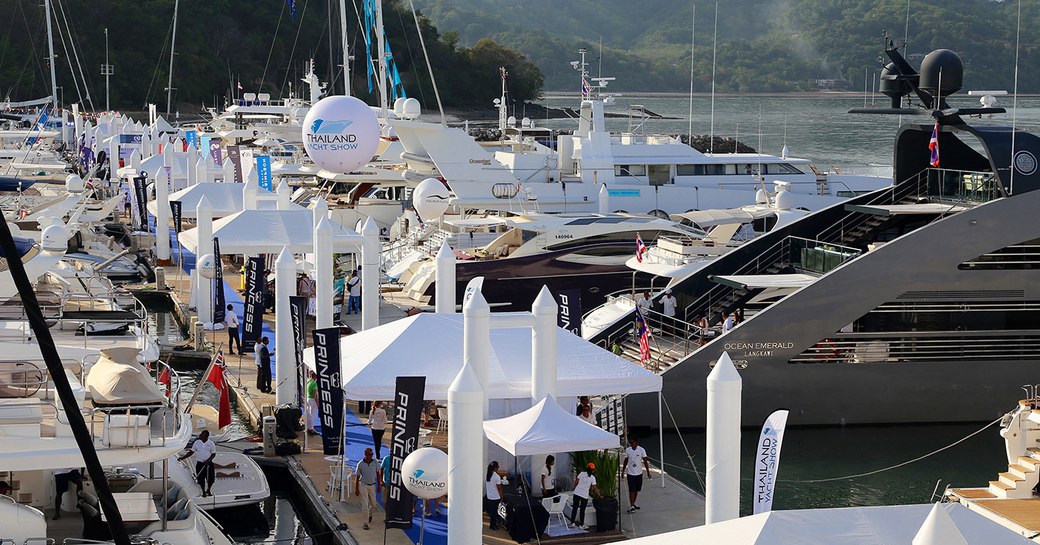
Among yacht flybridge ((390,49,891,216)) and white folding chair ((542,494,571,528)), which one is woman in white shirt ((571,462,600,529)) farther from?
yacht flybridge ((390,49,891,216))

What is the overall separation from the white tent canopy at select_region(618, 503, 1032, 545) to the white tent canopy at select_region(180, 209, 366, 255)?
21.8 meters

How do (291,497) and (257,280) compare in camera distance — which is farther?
(257,280)

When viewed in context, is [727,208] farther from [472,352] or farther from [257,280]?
[472,352]

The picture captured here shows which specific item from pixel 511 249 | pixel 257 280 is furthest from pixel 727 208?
pixel 257 280

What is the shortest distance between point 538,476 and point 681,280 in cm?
886

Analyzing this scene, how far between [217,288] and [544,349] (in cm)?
1356

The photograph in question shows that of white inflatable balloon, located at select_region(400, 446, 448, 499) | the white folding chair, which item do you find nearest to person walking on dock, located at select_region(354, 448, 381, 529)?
white inflatable balloon, located at select_region(400, 446, 448, 499)

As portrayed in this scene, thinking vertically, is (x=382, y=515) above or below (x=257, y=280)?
below

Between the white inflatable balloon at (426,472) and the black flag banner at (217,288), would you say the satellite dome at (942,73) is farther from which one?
the black flag banner at (217,288)

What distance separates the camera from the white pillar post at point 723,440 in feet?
43.1

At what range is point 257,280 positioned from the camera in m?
27.0

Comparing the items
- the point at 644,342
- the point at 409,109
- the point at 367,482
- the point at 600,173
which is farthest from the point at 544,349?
the point at 409,109

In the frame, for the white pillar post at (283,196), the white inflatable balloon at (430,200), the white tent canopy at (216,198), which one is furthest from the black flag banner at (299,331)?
the white tent canopy at (216,198)

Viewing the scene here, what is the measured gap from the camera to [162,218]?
38.7 m
